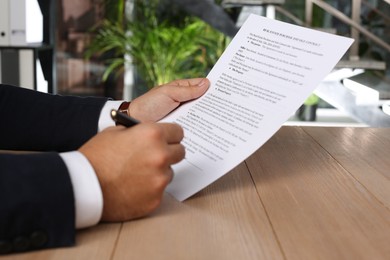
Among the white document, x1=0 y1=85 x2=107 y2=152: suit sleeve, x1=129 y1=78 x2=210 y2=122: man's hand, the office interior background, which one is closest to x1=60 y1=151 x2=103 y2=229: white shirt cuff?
the white document

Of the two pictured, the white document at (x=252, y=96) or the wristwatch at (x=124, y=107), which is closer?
the white document at (x=252, y=96)

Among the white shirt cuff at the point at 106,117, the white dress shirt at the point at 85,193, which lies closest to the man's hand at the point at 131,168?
the white dress shirt at the point at 85,193

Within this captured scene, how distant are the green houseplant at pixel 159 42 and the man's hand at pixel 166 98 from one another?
9.17 feet

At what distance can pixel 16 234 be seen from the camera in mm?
563

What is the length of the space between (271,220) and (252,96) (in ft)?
0.65

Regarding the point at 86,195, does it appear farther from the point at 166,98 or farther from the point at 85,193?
the point at 166,98

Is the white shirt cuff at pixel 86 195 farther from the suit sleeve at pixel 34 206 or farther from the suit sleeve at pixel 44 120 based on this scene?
the suit sleeve at pixel 44 120

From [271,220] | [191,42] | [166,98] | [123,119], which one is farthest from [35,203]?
[191,42]

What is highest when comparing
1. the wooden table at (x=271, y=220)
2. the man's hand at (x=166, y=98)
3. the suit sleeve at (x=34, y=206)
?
the man's hand at (x=166, y=98)

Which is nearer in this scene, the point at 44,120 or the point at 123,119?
the point at 123,119

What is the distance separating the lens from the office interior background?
378 cm

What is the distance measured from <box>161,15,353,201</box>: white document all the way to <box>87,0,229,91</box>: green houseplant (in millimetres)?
2980

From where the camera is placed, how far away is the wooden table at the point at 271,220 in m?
0.56

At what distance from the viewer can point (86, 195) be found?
0.60 metres
